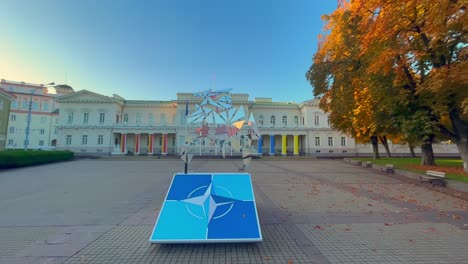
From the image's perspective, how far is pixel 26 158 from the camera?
19.2m

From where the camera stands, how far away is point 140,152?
42938mm

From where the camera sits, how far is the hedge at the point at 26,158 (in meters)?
17.0

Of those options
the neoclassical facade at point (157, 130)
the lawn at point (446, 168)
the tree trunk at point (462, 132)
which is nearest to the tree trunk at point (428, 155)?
the lawn at point (446, 168)

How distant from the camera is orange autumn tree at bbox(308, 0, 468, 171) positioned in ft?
29.1

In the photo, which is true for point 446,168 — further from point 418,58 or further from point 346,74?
point 346,74

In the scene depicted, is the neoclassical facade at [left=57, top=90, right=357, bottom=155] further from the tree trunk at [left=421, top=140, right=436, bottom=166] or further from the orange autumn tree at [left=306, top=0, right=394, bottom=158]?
the tree trunk at [left=421, top=140, right=436, bottom=166]

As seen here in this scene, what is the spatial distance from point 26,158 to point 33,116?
181ft

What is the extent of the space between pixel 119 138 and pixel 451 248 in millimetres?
49923

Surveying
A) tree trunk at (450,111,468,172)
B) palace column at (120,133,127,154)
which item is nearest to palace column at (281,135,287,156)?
tree trunk at (450,111,468,172)

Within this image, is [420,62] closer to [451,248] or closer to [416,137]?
[416,137]

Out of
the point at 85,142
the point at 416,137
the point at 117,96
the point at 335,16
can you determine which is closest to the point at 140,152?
the point at 85,142

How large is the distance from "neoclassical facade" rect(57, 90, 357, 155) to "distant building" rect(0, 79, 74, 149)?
2195 centimetres

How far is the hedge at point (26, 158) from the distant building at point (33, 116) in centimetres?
4429

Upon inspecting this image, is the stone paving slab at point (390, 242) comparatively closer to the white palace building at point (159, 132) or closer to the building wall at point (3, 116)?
the white palace building at point (159, 132)
